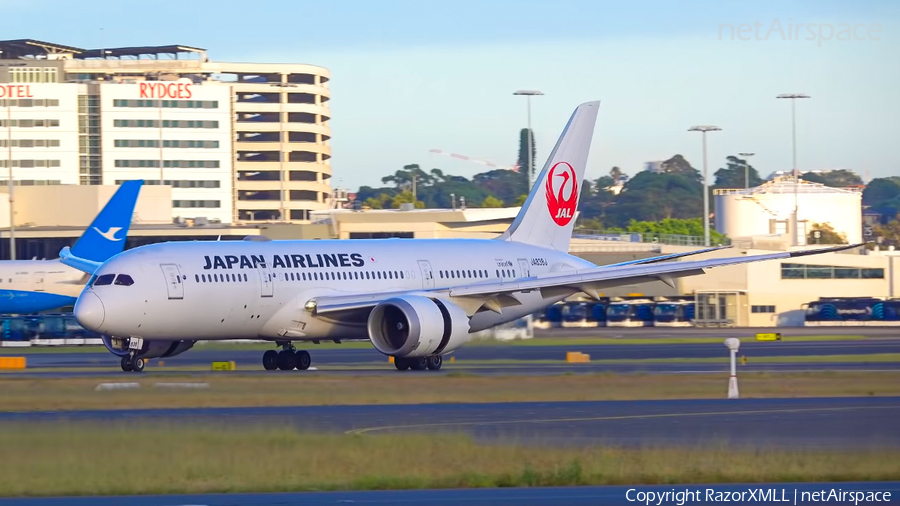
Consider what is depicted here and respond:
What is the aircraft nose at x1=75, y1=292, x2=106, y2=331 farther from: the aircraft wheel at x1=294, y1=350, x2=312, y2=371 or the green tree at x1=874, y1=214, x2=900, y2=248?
the green tree at x1=874, y1=214, x2=900, y2=248

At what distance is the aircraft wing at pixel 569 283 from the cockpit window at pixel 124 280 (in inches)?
214

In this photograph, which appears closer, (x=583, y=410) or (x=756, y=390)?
(x=583, y=410)

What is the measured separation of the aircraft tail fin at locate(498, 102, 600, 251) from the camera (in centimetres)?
4753

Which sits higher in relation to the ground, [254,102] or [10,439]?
[254,102]

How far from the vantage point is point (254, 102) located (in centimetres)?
18075

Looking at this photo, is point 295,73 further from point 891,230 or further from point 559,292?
point 559,292

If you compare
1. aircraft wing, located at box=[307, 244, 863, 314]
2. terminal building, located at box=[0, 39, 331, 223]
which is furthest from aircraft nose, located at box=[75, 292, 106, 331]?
terminal building, located at box=[0, 39, 331, 223]

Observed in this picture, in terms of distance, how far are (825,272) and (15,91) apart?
326 feet

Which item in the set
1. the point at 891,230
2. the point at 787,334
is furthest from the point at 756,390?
the point at 891,230

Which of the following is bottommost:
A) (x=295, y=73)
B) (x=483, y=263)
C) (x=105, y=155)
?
(x=483, y=263)

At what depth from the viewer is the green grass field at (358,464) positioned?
1650 centimetres

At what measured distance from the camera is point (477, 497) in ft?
50.2

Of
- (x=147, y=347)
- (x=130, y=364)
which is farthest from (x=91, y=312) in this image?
(x=147, y=347)

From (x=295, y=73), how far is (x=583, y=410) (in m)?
164
